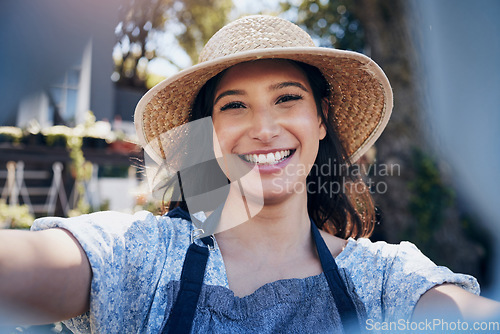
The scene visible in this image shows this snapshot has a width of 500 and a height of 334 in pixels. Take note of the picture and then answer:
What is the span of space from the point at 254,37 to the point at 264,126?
0.35 m

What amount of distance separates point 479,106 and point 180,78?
5.08 ft

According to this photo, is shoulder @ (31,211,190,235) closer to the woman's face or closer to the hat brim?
the woman's face

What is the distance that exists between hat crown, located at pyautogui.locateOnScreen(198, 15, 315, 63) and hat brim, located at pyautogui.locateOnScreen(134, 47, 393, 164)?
0.16ft

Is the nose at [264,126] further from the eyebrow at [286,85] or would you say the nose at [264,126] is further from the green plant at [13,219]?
the green plant at [13,219]

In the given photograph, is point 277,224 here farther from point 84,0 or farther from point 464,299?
point 84,0

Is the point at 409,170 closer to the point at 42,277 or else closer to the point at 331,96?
the point at 331,96

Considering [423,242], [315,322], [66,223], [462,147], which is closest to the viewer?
[66,223]

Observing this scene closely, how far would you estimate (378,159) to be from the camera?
5152mm

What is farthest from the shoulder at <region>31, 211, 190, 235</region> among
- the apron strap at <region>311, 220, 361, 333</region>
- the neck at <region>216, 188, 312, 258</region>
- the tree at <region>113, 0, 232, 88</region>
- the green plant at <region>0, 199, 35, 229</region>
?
the tree at <region>113, 0, 232, 88</region>

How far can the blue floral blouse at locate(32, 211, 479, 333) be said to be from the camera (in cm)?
114

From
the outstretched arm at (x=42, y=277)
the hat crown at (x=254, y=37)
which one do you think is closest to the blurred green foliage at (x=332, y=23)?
the hat crown at (x=254, y=37)

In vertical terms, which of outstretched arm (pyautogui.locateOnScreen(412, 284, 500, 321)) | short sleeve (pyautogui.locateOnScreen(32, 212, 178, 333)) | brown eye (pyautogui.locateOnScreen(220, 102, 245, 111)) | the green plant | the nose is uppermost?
brown eye (pyautogui.locateOnScreen(220, 102, 245, 111))

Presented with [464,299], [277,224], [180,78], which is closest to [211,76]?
[180,78]

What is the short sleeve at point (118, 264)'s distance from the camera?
110 centimetres
